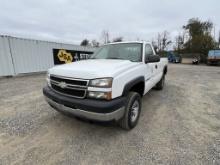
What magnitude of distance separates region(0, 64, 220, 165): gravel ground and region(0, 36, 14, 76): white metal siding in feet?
18.8

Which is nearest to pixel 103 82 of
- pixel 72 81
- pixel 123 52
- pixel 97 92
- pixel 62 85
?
pixel 97 92

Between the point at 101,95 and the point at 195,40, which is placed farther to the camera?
the point at 195,40

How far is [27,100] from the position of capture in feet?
14.9

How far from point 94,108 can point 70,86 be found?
59cm

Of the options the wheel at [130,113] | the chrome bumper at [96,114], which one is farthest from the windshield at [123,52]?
the chrome bumper at [96,114]

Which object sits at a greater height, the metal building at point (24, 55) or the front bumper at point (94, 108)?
the metal building at point (24, 55)

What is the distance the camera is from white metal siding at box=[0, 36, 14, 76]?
820 cm

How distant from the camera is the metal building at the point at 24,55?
8.36 metres

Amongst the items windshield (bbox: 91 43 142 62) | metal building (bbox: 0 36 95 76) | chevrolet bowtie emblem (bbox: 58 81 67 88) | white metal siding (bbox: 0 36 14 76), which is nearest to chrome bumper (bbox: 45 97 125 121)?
chevrolet bowtie emblem (bbox: 58 81 67 88)

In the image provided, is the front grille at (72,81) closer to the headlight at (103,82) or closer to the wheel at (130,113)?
the headlight at (103,82)

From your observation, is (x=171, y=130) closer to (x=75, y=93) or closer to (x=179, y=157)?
(x=179, y=157)

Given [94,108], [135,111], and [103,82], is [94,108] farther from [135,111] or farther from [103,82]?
[135,111]

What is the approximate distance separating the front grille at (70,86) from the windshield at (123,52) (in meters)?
1.40

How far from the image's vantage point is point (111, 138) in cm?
256
